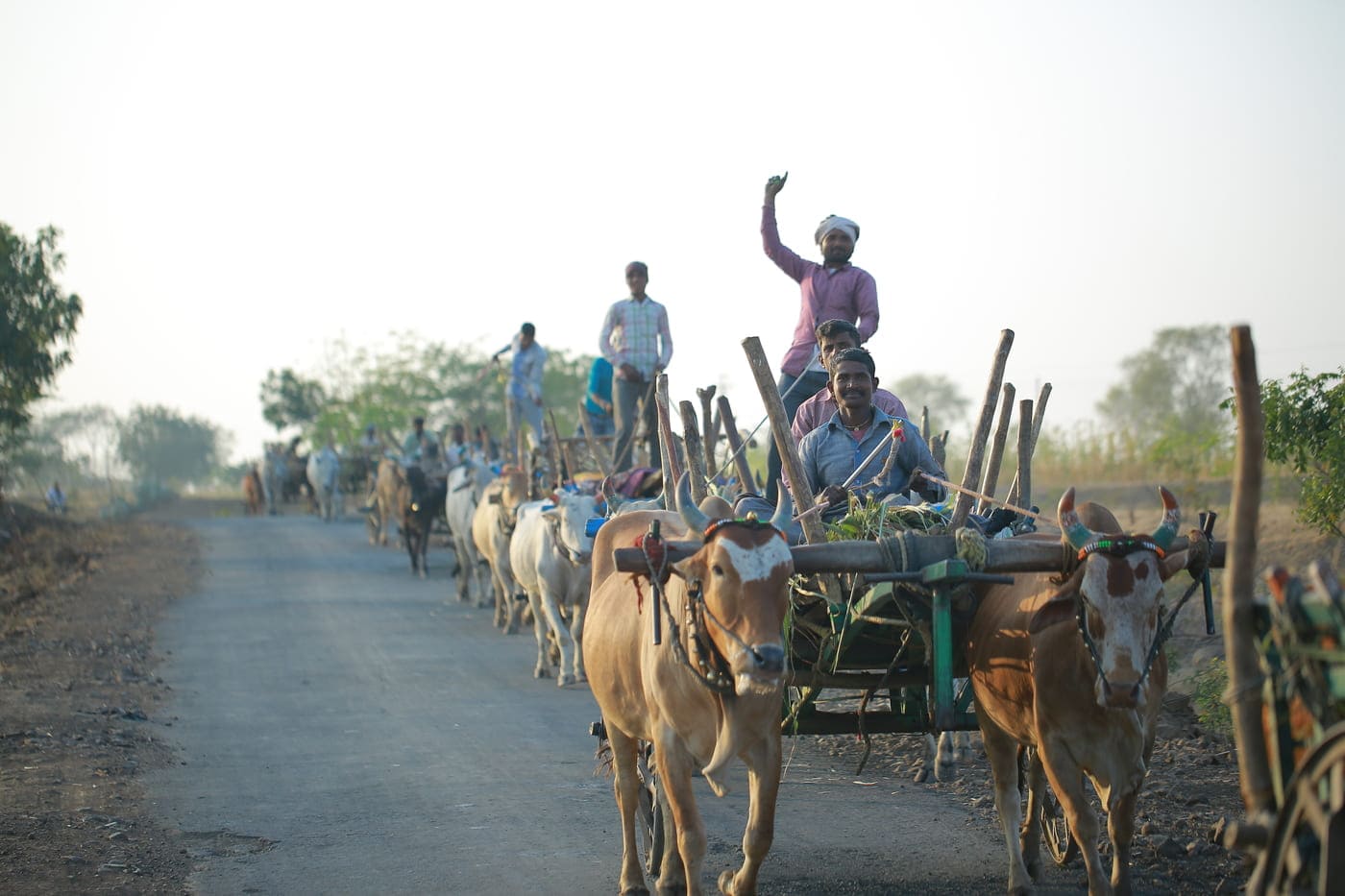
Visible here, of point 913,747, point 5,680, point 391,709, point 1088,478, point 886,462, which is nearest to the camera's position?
point 886,462

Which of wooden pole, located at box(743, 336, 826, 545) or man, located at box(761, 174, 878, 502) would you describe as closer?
wooden pole, located at box(743, 336, 826, 545)

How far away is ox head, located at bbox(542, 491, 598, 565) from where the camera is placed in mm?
12977

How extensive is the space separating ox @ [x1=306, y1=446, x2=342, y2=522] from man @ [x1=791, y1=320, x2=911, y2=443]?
29810 millimetres

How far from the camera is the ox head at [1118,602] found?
5184 millimetres

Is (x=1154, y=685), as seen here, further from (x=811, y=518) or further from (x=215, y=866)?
(x=215, y=866)

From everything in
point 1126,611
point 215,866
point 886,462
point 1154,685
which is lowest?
point 215,866

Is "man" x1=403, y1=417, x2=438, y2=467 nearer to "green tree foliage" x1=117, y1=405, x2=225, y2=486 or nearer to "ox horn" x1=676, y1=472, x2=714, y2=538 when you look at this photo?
"ox horn" x1=676, y1=472, x2=714, y2=538

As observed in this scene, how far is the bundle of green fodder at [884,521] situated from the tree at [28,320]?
2458 cm

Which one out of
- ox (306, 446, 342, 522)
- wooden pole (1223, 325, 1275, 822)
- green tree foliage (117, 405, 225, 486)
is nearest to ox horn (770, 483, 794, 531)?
wooden pole (1223, 325, 1275, 822)

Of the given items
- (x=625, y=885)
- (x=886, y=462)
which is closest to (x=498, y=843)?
(x=625, y=885)

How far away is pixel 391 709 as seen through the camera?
1123 cm

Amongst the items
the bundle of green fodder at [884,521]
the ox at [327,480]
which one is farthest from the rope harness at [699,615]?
the ox at [327,480]

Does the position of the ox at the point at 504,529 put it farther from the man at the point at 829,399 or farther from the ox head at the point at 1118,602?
the ox head at the point at 1118,602

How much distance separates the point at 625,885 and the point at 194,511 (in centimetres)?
4613
